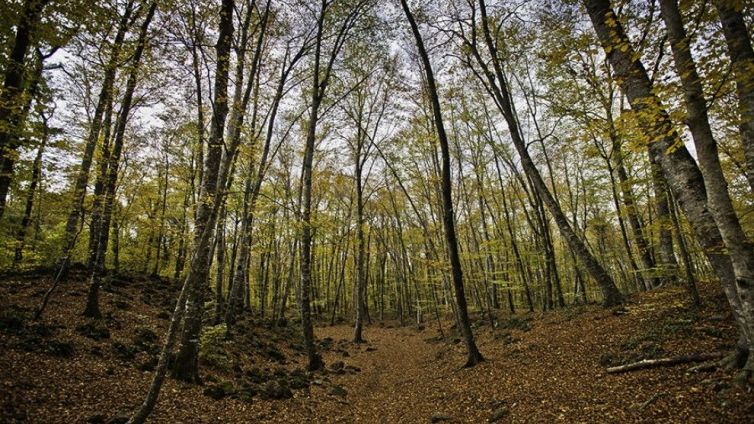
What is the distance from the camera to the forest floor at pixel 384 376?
4570 mm

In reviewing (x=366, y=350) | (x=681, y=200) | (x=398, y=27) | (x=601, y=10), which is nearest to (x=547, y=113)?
(x=398, y=27)

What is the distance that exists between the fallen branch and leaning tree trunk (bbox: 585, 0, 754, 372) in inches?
27.0

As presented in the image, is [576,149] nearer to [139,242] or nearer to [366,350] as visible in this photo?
[366,350]

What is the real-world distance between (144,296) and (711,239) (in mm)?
16394

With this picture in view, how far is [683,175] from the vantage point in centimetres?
457

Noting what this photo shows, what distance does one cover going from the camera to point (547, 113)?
1521 cm

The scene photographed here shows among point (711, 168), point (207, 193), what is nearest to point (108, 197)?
point (207, 193)

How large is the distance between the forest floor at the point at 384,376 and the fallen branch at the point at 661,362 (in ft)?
0.34

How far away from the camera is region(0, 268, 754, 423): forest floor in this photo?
457 centimetres

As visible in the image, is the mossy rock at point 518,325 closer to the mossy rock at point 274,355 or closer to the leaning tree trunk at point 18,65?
the mossy rock at point 274,355

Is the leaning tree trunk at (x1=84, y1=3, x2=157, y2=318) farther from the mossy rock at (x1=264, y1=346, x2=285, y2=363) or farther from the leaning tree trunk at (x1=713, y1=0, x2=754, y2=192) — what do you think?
the leaning tree trunk at (x1=713, y1=0, x2=754, y2=192)

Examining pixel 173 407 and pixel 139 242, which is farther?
pixel 139 242

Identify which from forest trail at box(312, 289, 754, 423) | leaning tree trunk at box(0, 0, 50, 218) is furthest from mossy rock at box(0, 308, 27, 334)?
forest trail at box(312, 289, 754, 423)

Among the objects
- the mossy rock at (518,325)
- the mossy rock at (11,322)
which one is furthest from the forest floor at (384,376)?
the mossy rock at (518,325)
